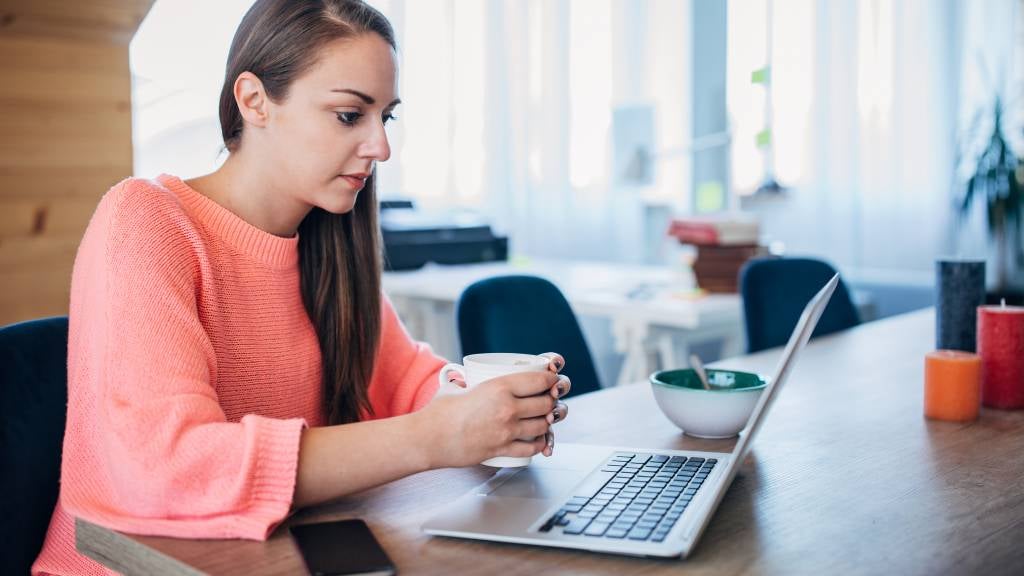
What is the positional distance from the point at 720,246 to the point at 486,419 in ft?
6.49

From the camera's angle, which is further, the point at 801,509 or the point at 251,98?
the point at 251,98

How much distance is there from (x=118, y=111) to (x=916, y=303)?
283cm

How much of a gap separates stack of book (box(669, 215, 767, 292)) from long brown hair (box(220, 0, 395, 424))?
5.08 ft

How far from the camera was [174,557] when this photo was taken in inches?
33.7

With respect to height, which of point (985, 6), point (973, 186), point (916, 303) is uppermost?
point (985, 6)

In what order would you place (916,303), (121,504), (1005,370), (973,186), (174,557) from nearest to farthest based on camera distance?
(174,557)
(121,504)
(1005,370)
(973,186)
(916,303)

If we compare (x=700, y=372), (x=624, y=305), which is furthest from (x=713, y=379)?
(x=624, y=305)

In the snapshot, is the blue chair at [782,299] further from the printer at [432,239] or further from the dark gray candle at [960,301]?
the printer at [432,239]

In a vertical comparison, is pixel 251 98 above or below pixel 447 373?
above

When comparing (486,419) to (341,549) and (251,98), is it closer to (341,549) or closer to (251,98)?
(341,549)

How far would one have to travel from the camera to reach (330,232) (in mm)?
1393

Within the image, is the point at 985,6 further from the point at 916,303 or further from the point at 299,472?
the point at 299,472

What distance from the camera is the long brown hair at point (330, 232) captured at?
1.19m

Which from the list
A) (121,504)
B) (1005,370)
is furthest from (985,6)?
(121,504)
